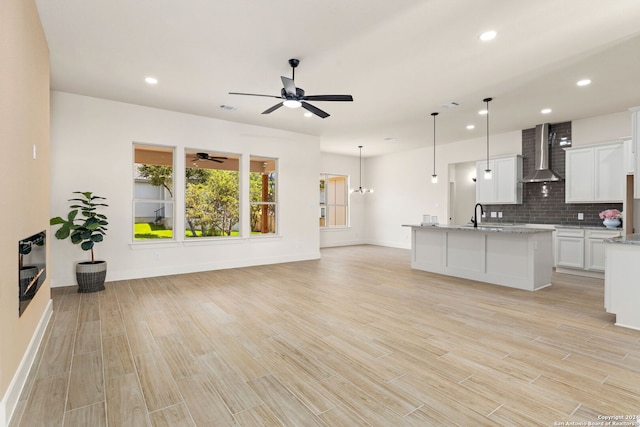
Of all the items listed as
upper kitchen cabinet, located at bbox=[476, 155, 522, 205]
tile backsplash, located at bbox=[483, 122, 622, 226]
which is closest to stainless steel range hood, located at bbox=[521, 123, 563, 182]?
tile backsplash, located at bbox=[483, 122, 622, 226]

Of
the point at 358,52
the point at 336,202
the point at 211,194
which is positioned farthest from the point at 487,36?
the point at 336,202

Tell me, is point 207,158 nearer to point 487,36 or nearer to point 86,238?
point 86,238

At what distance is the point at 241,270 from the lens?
20.8 ft

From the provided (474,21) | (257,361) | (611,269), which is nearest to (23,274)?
(257,361)

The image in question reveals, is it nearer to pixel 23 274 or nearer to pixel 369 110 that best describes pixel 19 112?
pixel 23 274

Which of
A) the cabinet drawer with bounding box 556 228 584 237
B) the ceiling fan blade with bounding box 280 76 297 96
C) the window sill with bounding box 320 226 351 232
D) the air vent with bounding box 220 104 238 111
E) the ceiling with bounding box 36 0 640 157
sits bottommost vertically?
the window sill with bounding box 320 226 351 232

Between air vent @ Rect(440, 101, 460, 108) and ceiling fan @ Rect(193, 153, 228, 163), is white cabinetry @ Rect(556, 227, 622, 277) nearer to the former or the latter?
air vent @ Rect(440, 101, 460, 108)

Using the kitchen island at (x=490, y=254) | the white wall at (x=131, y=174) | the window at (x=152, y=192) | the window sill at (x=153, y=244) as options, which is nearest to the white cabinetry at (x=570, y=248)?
the kitchen island at (x=490, y=254)

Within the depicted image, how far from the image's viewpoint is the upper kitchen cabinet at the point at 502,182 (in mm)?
7105

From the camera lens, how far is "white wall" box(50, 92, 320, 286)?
4.95 m

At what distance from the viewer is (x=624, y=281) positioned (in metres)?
3.28

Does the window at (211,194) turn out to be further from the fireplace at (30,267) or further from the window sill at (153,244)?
the fireplace at (30,267)

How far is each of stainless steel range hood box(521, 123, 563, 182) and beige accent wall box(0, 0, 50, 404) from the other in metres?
8.09

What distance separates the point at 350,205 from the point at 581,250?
650cm
